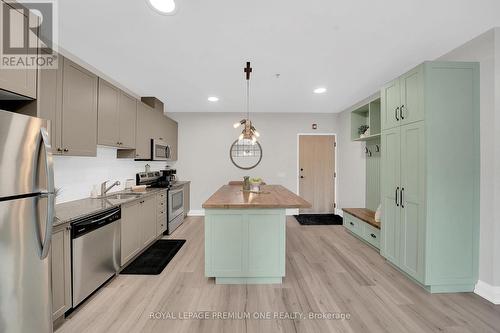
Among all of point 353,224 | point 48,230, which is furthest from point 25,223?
point 353,224

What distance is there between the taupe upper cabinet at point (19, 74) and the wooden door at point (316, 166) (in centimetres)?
464

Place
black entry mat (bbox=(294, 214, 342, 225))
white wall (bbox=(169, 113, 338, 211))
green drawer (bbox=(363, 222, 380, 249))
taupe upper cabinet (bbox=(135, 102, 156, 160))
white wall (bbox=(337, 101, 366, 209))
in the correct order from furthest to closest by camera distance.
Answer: white wall (bbox=(169, 113, 338, 211)), black entry mat (bbox=(294, 214, 342, 225)), white wall (bbox=(337, 101, 366, 209)), taupe upper cabinet (bbox=(135, 102, 156, 160)), green drawer (bbox=(363, 222, 380, 249))

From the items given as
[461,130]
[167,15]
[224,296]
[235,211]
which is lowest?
[224,296]

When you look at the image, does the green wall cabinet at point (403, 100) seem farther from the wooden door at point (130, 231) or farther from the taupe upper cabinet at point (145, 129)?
the taupe upper cabinet at point (145, 129)

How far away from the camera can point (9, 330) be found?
44.4 inches

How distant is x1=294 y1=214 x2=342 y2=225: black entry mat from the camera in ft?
14.4

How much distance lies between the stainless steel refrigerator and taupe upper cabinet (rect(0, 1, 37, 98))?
0.30 meters

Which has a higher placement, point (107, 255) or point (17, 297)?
point (17, 297)

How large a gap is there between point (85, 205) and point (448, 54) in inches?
180

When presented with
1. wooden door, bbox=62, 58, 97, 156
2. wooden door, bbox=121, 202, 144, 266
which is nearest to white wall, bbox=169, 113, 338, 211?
wooden door, bbox=121, 202, 144, 266

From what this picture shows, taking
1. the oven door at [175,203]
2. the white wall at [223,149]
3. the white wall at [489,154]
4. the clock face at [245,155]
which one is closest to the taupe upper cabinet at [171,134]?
the white wall at [223,149]

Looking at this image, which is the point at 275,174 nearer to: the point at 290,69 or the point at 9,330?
the point at 290,69

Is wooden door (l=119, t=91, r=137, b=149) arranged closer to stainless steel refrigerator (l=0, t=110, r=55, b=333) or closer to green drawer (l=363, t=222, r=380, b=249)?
stainless steel refrigerator (l=0, t=110, r=55, b=333)

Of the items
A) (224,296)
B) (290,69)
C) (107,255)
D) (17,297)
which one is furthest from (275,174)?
(17,297)
